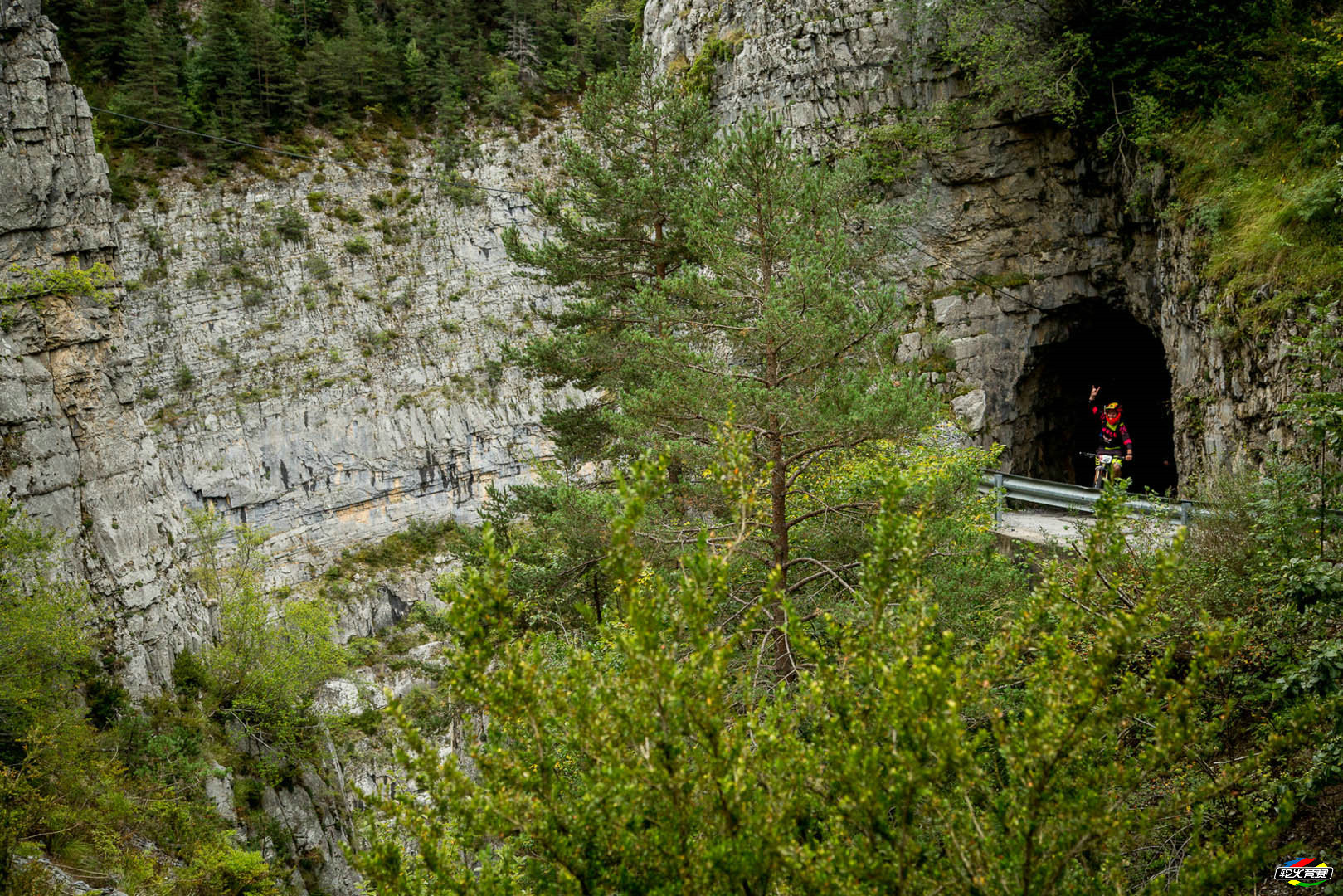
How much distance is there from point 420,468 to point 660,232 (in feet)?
67.7

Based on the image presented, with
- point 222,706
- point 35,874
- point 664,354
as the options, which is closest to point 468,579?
point 664,354

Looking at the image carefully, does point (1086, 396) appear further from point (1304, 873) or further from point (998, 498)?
point (1304, 873)

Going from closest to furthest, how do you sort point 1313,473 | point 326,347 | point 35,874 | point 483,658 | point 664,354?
point 483,658 → point 1313,473 → point 35,874 → point 664,354 → point 326,347

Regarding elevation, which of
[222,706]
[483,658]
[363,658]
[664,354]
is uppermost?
[664,354]

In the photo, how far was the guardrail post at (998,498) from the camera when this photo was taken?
10.2 meters

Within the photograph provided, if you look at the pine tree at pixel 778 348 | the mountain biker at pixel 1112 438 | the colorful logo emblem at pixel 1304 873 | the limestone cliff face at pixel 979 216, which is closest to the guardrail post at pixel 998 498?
the mountain biker at pixel 1112 438

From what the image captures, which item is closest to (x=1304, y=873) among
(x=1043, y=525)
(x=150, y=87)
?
(x=1043, y=525)

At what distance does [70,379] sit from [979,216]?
1902cm

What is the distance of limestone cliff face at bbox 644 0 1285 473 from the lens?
1677 centimetres

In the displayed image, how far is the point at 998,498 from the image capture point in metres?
10.4

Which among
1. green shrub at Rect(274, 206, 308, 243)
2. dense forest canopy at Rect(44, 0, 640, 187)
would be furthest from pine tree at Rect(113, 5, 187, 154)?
green shrub at Rect(274, 206, 308, 243)

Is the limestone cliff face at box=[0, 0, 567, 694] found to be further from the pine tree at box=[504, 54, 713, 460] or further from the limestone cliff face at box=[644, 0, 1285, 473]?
the pine tree at box=[504, 54, 713, 460]

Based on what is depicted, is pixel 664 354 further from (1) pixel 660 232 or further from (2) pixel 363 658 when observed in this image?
(2) pixel 363 658

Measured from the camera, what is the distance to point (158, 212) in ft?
90.1
